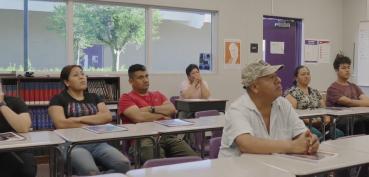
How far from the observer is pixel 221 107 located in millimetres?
5699

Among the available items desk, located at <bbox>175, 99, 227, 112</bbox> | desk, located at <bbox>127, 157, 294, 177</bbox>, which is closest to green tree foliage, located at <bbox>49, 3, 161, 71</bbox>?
desk, located at <bbox>175, 99, 227, 112</bbox>

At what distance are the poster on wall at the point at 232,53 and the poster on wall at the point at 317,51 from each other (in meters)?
1.67

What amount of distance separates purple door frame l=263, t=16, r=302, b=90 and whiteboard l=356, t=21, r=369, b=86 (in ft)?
3.79

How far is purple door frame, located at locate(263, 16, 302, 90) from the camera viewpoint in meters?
7.41

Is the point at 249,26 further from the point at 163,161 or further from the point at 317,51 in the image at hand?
the point at 163,161

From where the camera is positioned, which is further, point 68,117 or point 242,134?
point 68,117

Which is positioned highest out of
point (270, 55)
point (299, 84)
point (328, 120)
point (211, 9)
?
point (211, 9)

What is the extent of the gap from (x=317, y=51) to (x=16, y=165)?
649cm

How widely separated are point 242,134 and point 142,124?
1.46 metres

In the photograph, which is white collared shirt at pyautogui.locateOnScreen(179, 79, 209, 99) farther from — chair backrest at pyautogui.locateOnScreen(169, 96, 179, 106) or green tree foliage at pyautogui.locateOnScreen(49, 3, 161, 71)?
green tree foliage at pyautogui.locateOnScreen(49, 3, 161, 71)

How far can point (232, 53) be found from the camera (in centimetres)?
683

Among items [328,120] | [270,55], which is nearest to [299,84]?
[328,120]

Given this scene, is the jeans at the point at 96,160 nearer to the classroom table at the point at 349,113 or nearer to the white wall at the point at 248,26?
the classroom table at the point at 349,113

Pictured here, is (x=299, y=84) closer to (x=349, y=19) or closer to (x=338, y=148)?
(x=338, y=148)
